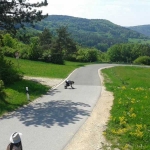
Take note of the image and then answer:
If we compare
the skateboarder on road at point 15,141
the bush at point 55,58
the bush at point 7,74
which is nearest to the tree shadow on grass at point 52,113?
the skateboarder on road at point 15,141

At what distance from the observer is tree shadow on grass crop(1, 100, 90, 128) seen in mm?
12820

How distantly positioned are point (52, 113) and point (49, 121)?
5.64 feet

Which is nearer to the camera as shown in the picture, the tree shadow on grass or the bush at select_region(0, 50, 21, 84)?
the tree shadow on grass

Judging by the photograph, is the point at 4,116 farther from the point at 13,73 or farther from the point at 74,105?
the point at 13,73

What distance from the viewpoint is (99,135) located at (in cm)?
1085

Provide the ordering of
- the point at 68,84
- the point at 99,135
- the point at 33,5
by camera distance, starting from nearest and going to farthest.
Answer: the point at 99,135 < the point at 33,5 < the point at 68,84

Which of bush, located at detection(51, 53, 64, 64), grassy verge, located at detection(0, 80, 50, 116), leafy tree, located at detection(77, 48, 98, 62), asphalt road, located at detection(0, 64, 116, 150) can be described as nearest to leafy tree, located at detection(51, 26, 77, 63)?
leafy tree, located at detection(77, 48, 98, 62)

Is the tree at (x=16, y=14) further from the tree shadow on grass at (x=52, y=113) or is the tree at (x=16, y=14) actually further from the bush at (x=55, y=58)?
the bush at (x=55, y=58)

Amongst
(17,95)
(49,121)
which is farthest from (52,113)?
(17,95)

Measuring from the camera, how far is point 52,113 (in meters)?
14.7

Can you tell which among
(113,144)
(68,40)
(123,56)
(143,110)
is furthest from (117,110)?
(123,56)

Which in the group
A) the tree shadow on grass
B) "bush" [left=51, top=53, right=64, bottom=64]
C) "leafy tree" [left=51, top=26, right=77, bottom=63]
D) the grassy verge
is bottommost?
the tree shadow on grass

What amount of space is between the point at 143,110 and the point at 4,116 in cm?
799

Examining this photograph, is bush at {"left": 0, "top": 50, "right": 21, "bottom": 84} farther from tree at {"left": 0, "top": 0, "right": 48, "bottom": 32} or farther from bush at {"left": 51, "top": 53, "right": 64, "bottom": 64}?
bush at {"left": 51, "top": 53, "right": 64, "bottom": 64}
